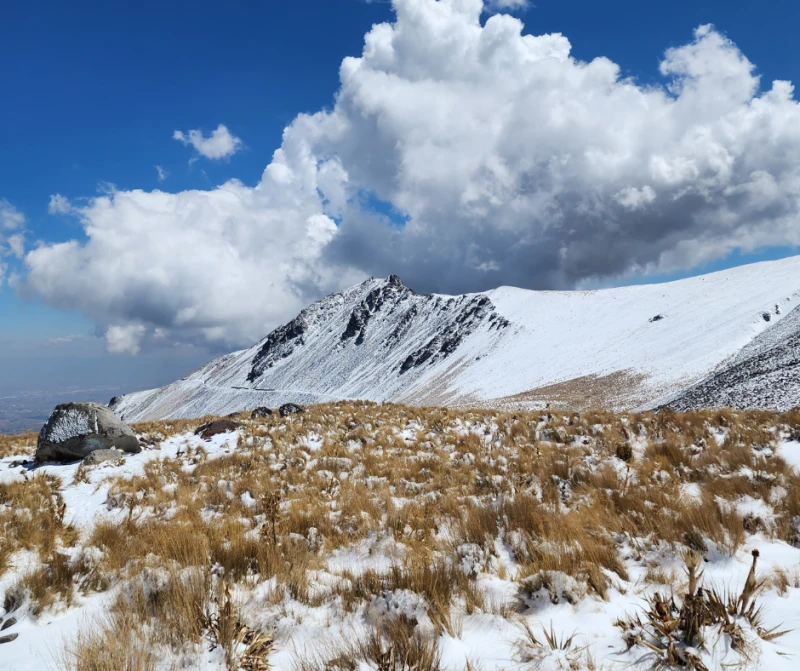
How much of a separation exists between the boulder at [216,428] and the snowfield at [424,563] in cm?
617

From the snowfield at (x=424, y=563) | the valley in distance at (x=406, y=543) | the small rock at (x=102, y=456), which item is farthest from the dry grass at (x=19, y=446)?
the snowfield at (x=424, y=563)

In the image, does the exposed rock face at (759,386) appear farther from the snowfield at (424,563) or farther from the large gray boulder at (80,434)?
the large gray boulder at (80,434)

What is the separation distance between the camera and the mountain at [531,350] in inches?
1545

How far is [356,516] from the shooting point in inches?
254

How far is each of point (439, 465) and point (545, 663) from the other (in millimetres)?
6577

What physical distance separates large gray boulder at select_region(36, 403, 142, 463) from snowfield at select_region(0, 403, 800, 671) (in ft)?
9.22

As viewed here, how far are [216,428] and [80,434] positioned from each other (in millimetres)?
4524

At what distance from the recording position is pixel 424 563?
428 cm

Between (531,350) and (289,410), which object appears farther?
(531,350)

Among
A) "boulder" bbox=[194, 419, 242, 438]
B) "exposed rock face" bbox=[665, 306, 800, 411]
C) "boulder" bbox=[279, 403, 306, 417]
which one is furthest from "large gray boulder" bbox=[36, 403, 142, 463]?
"exposed rock face" bbox=[665, 306, 800, 411]

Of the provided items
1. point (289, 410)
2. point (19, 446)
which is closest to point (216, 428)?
point (289, 410)

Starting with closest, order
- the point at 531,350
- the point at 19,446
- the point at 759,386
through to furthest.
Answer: the point at 19,446 < the point at 759,386 < the point at 531,350

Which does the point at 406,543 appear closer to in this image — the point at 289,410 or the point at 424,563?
the point at 424,563

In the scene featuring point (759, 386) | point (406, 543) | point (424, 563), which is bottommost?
point (759, 386)
